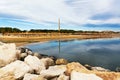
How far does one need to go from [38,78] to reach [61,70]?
1.37m

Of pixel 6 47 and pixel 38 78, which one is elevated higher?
pixel 6 47

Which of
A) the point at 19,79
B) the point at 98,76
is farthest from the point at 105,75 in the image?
the point at 19,79

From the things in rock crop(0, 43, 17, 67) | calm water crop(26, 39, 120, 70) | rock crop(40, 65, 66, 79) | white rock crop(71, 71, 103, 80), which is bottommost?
calm water crop(26, 39, 120, 70)

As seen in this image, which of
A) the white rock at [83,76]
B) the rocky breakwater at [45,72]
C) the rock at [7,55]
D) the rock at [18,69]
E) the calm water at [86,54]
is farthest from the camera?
the calm water at [86,54]

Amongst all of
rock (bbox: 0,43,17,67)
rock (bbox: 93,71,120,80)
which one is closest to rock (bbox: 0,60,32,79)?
rock (bbox: 0,43,17,67)

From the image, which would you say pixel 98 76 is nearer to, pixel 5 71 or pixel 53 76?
pixel 53 76

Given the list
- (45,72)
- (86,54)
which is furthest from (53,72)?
(86,54)

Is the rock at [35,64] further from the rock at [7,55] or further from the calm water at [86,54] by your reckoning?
the calm water at [86,54]

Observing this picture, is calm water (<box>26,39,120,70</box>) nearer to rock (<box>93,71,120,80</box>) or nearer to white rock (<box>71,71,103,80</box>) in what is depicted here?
rock (<box>93,71,120,80</box>)

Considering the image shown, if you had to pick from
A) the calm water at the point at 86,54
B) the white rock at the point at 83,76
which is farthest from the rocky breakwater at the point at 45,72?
the calm water at the point at 86,54

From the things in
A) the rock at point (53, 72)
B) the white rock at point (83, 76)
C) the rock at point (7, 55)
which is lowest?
the rock at point (53, 72)

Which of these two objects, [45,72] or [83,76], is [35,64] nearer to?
[45,72]

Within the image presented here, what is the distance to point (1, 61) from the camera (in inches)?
567

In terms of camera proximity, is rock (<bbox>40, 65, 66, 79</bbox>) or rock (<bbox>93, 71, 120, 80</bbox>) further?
rock (<bbox>40, 65, 66, 79</bbox>)
